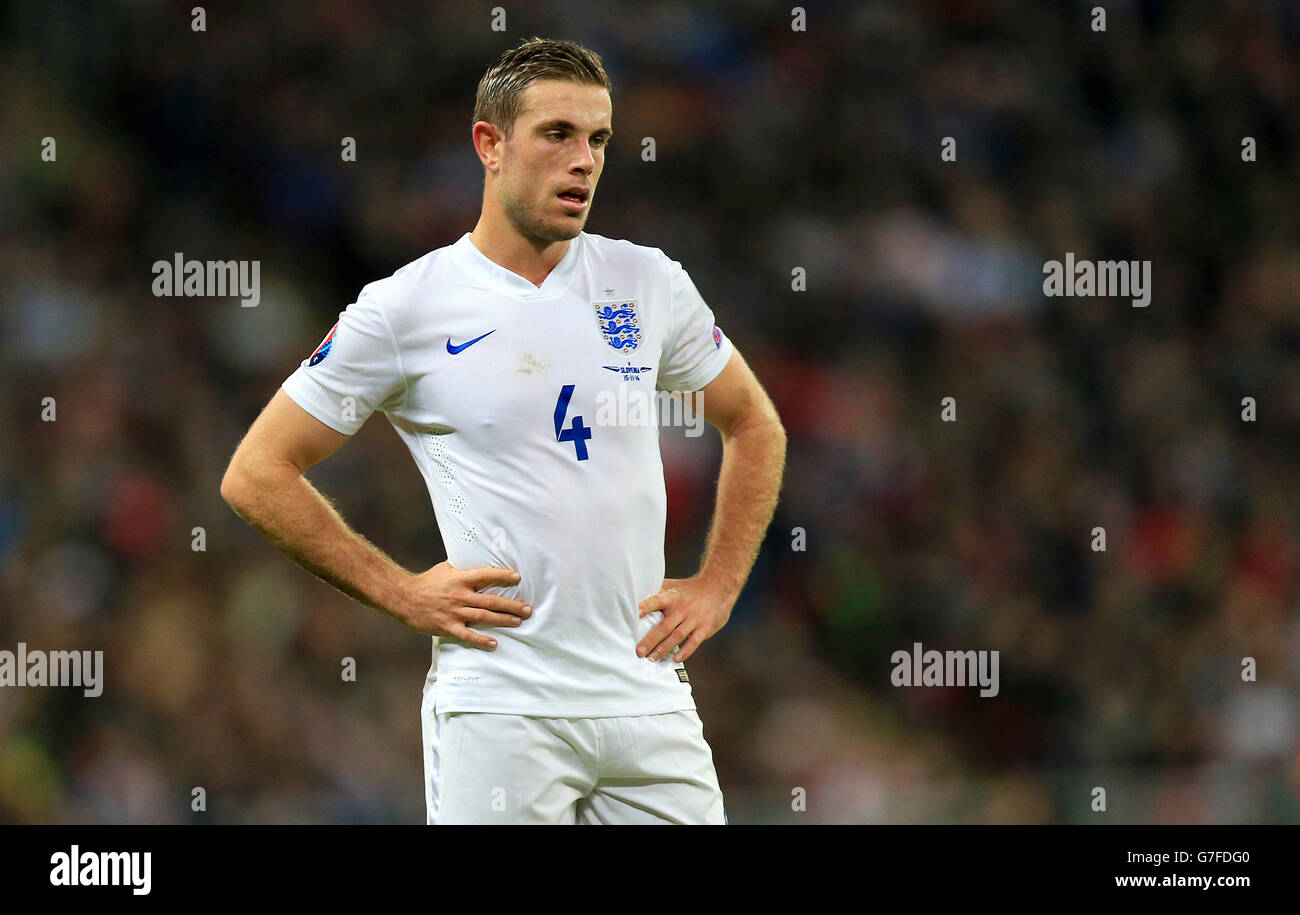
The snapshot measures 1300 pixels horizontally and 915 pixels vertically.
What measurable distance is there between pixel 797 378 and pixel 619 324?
13.0 feet

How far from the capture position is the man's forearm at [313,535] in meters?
3.39

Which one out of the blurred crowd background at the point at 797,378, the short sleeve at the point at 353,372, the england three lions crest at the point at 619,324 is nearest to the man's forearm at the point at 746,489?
the england three lions crest at the point at 619,324

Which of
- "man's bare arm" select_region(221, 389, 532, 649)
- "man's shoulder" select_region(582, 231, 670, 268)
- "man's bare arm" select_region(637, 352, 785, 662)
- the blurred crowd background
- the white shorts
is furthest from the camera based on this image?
the blurred crowd background

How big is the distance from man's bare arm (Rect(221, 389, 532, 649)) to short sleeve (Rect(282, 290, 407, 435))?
41 millimetres

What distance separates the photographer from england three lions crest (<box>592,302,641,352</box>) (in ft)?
11.2

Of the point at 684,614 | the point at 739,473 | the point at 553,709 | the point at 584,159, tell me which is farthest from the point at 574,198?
the point at 553,709

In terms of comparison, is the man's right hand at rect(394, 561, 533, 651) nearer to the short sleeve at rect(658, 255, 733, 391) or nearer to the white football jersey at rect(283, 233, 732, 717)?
the white football jersey at rect(283, 233, 732, 717)

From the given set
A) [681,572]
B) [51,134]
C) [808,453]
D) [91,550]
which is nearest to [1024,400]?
[808,453]

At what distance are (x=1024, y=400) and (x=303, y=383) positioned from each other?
490cm

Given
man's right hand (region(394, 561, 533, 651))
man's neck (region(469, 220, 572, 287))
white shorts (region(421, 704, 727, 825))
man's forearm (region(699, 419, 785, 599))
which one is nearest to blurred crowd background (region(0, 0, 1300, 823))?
man's forearm (region(699, 419, 785, 599))

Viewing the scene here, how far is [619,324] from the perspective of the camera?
3443 millimetres

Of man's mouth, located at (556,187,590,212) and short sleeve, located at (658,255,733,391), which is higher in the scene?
man's mouth, located at (556,187,590,212)

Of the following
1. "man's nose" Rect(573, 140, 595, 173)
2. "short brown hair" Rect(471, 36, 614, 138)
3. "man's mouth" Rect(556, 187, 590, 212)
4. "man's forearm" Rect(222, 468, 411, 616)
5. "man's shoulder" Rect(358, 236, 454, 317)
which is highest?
"short brown hair" Rect(471, 36, 614, 138)

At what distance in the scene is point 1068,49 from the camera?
8.32 metres
